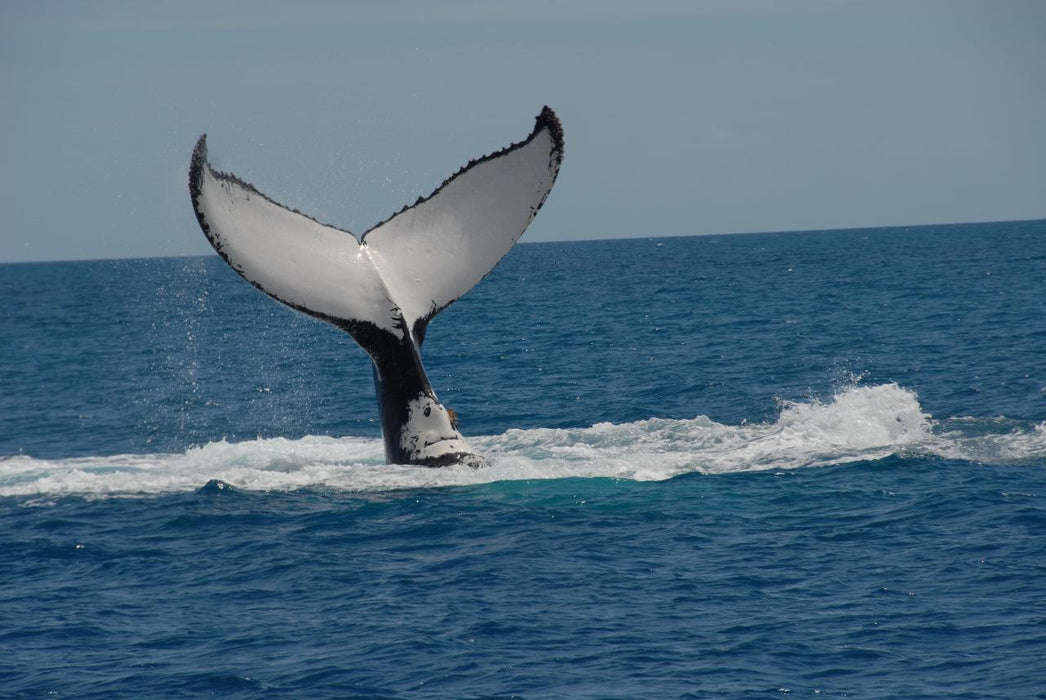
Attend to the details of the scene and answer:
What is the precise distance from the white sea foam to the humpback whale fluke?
148cm

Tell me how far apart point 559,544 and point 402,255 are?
366 centimetres

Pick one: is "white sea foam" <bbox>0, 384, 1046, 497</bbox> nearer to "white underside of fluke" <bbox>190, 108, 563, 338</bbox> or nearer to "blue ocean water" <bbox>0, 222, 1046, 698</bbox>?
"blue ocean water" <bbox>0, 222, 1046, 698</bbox>

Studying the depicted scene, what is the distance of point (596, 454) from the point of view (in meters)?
17.1

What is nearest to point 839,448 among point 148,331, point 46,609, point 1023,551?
point 1023,551

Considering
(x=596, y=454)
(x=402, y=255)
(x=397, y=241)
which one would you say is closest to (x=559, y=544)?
(x=402, y=255)

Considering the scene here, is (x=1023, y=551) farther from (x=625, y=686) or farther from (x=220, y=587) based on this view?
(x=220, y=587)

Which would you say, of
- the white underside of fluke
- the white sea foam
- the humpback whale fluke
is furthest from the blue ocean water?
the white underside of fluke

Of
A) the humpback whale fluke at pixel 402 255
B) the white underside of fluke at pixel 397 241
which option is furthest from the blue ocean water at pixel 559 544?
the white underside of fluke at pixel 397 241

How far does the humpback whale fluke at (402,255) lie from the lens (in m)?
13.1

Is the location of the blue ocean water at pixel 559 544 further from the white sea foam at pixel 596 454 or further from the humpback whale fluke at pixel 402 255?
the humpback whale fluke at pixel 402 255

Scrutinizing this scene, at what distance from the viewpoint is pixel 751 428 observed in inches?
754

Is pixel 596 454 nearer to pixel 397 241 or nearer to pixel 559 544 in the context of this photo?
pixel 559 544

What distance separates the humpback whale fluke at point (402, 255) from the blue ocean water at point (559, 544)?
144 centimetres

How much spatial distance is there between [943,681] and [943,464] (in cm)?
697
